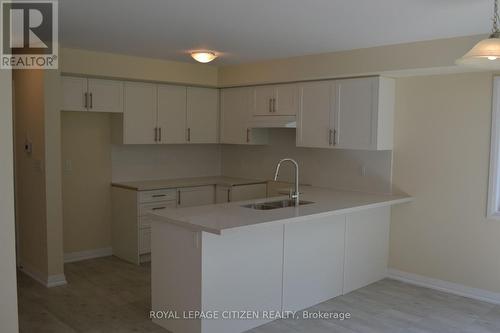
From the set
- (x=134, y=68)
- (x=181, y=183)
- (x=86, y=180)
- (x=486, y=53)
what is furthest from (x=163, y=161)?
(x=486, y=53)

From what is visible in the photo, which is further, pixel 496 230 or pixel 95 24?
pixel 496 230

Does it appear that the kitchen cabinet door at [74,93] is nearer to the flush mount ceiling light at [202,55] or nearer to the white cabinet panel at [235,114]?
the flush mount ceiling light at [202,55]

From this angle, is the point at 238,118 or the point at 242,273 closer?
the point at 242,273

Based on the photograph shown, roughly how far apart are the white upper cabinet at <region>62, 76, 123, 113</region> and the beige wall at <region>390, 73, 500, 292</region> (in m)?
3.02

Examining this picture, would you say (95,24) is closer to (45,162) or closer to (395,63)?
(45,162)

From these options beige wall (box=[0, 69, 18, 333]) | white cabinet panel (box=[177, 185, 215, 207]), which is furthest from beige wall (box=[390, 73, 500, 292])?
beige wall (box=[0, 69, 18, 333])

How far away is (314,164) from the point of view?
5.62 metres

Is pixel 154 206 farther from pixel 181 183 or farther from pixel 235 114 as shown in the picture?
pixel 235 114

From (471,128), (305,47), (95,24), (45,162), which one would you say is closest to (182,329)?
(45,162)

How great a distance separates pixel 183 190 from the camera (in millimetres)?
5664

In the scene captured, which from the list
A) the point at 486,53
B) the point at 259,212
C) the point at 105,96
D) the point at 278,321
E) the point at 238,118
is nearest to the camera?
the point at 486,53

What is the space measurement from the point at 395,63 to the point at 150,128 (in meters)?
2.82

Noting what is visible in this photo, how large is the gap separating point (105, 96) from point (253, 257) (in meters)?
2.67

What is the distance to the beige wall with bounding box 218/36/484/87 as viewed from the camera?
4.03 m
